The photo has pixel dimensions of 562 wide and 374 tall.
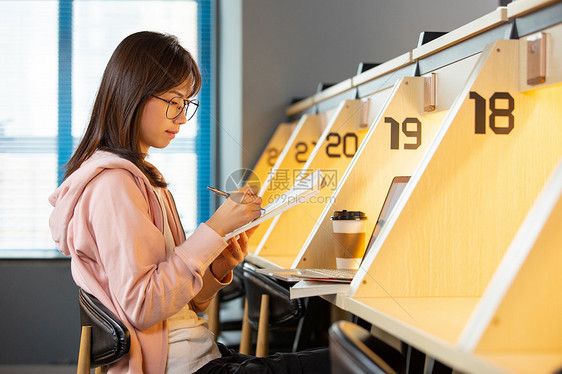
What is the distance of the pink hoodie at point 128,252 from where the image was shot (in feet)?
3.66

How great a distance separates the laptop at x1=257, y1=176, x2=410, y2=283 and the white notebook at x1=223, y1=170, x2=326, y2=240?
0.49 feet

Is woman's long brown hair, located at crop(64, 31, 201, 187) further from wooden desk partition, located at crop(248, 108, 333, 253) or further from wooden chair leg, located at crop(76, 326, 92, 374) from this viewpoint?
wooden desk partition, located at crop(248, 108, 333, 253)

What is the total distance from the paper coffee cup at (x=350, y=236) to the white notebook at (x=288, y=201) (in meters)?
0.22

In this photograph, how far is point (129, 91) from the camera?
125 cm

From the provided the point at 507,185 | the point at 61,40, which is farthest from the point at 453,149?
the point at 61,40

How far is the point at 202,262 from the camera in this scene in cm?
118

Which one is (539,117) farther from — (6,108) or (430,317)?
(6,108)

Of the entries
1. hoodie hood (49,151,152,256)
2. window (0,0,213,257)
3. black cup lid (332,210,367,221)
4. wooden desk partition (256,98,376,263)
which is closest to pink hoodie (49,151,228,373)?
hoodie hood (49,151,152,256)

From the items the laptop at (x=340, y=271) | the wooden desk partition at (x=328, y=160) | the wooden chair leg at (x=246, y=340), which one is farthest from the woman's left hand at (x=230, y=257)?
the wooden desk partition at (x=328, y=160)

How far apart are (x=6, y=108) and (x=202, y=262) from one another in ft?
8.38

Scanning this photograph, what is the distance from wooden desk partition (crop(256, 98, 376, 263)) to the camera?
6.74 feet

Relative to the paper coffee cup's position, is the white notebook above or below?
above

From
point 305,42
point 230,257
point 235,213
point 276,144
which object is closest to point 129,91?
point 235,213

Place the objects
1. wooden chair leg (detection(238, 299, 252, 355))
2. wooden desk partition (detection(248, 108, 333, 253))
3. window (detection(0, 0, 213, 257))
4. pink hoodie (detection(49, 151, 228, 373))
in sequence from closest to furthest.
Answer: pink hoodie (detection(49, 151, 228, 373)) → wooden chair leg (detection(238, 299, 252, 355)) → wooden desk partition (detection(248, 108, 333, 253)) → window (detection(0, 0, 213, 257))
